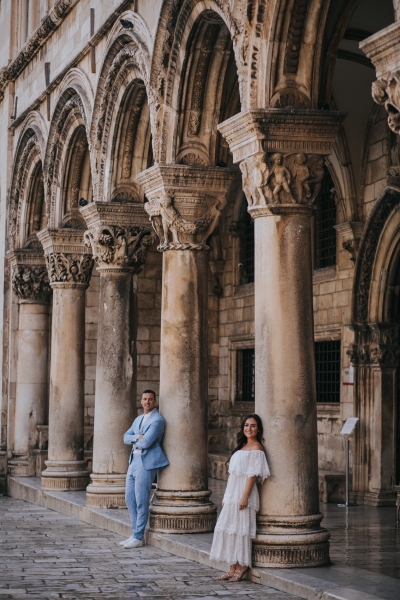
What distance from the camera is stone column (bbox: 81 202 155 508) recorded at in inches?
572

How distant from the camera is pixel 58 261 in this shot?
17.2m

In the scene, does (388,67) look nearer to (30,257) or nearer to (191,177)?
(191,177)

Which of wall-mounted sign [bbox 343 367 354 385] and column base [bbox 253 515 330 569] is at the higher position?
wall-mounted sign [bbox 343 367 354 385]

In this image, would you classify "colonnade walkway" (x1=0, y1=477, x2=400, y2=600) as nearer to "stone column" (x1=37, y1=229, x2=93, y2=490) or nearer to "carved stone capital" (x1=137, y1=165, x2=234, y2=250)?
"stone column" (x1=37, y1=229, x2=93, y2=490)

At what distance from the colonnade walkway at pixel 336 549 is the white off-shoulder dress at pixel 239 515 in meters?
0.23

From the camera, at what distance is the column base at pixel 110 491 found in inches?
572

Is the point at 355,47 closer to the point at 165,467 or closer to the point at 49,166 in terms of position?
the point at 49,166

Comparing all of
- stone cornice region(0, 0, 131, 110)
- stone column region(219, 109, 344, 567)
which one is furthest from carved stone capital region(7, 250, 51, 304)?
stone column region(219, 109, 344, 567)

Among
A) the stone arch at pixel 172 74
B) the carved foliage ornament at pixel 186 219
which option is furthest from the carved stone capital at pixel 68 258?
the carved foliage ornament at pixel 186 219

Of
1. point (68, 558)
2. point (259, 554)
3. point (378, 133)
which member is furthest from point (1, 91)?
point (259, 554)

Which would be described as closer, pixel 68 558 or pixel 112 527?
pixel 68 558

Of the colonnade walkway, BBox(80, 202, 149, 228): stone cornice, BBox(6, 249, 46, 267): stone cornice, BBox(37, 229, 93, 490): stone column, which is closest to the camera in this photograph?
the colonnade walkway

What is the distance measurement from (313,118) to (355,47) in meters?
5.64

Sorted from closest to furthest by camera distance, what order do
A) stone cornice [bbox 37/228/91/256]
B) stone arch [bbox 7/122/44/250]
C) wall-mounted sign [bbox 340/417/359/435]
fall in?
wall-mounted sign [bbox 340/417/359/435]
stone cornice [bbox 37/228/91/256]
stone arch [bbox 7/122/44/250]
